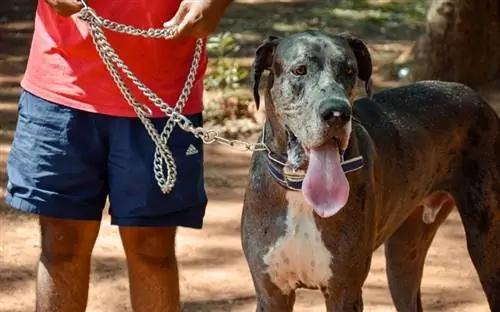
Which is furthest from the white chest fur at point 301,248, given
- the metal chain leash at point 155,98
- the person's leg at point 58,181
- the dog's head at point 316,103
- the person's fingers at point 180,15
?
the person's fingers at point 180,15

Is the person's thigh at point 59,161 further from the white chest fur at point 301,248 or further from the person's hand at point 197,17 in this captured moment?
the white chest fur at point 301,248

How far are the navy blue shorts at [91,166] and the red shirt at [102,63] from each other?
5 centimetres

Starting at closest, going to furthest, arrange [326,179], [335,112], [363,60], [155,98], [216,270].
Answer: [335,112]
[326,179]
[155,98]
[363,60]
[216,270]

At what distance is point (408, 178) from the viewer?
4.82 m

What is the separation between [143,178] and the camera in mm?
4137

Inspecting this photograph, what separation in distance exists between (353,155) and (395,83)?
5024 millimetres

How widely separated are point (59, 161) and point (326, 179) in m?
0.95

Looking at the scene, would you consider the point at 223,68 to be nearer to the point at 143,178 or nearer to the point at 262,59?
the point at 262,59

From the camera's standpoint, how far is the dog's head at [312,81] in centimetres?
385

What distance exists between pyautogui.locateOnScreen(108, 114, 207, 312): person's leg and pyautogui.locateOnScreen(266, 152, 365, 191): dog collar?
0.86 ft

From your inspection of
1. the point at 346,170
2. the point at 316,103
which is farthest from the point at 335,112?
the point at 346,170

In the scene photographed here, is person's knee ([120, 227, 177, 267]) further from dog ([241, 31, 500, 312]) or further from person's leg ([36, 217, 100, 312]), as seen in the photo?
dog ([241, 31, 500, 312])

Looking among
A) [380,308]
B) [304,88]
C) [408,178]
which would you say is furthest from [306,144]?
[380,308]

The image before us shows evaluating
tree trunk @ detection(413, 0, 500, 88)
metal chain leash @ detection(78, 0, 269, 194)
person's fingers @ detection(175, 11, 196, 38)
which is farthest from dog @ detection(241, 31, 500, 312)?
tree trunk @ detection(413, 0, 500, 88)
